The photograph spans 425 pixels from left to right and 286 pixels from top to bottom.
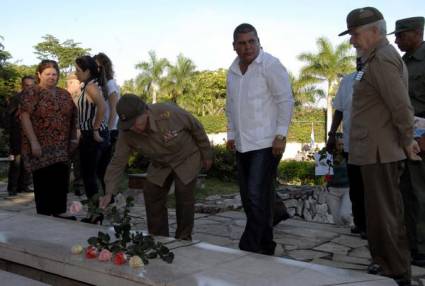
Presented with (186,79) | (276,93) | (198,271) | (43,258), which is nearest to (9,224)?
(43,258)

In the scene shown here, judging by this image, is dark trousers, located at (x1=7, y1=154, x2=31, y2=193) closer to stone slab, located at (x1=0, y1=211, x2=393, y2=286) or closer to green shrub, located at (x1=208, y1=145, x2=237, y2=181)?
green shrub, located at (x1=208, y1=145, x2=237, y2=181)

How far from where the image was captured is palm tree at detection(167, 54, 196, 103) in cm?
4994

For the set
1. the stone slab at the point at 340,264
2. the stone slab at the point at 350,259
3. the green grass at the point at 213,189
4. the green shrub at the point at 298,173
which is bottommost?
the stone slab at the point at 340,264

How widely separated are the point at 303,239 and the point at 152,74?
45.4 metres

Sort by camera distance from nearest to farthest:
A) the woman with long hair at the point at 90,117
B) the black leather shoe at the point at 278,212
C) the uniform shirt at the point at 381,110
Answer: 1. the uniform shirt at the point at 381,110
2. the black leather shoe at the point at 278,212
3. the woman with long hair at the point at 90,117

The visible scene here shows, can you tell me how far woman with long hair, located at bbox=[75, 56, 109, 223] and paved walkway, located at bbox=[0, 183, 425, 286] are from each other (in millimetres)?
779

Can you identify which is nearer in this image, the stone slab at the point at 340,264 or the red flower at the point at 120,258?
the red flower at the point at 120,258

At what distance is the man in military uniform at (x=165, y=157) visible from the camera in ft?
13.2

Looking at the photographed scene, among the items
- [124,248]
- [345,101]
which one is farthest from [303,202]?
[124,248]

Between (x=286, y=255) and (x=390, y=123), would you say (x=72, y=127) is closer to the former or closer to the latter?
(x=286, y=255)

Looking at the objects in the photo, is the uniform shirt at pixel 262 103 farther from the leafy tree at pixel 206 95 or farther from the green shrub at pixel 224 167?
the leafy tree at pixel 206 95

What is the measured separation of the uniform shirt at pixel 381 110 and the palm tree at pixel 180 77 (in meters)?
46.7

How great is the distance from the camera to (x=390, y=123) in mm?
3324

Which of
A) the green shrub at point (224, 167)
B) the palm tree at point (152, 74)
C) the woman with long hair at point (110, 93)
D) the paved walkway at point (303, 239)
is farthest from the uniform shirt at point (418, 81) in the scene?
the palm tree at point (152, 74)
